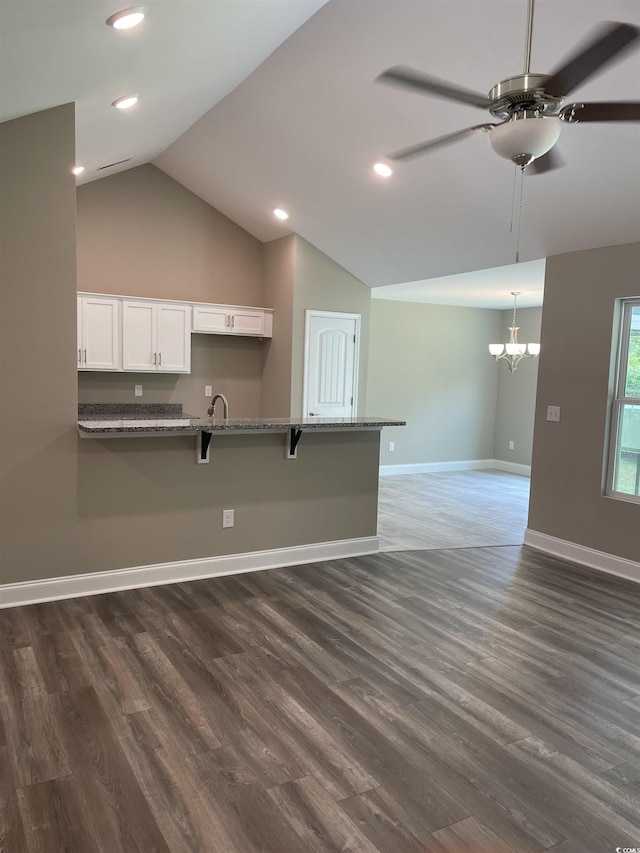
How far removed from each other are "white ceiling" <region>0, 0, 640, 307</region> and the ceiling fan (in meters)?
0.93

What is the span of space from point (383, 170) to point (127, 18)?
2376mm

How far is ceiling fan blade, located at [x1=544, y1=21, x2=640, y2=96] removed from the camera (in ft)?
6.03

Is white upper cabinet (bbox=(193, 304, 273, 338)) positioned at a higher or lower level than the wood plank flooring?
higher

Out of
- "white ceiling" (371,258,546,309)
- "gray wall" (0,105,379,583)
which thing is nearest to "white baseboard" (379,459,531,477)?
"white ceiling" (371,258,546,309)

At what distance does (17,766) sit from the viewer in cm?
214

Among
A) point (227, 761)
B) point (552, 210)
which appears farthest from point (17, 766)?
point (552, 210)

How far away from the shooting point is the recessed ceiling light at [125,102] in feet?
11.7

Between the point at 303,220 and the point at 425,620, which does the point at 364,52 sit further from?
the point at 425,620

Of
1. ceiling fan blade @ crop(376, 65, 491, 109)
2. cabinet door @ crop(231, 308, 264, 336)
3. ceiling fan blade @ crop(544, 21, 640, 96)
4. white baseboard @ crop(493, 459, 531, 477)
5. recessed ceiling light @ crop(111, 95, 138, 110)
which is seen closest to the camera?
ceiling fan blade @ crop(544, 21, 640, 96)

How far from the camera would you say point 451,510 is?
6551mm

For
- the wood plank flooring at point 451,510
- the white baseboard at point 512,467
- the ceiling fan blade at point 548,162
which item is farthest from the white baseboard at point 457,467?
Result: the ceiling fan blade at point 548,162

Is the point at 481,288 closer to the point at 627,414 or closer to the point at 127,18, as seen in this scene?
the point at 627,414

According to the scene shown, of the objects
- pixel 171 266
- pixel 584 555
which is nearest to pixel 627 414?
pixel 584 555

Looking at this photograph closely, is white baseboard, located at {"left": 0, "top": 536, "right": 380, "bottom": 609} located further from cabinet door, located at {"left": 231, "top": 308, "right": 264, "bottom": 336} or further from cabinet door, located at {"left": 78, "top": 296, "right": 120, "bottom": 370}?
cabinet door, located at {"left": 231, "top": 308, "right": 264, "bottom": 336}
